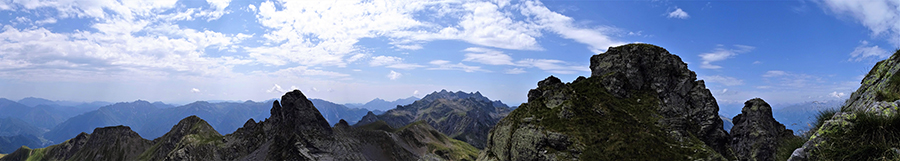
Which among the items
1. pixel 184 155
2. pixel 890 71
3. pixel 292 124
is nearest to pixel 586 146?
pixel 890 71

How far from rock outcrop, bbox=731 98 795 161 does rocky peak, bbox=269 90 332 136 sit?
15486 centimetres

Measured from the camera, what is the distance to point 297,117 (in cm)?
16600

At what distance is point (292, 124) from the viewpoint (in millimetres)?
164250

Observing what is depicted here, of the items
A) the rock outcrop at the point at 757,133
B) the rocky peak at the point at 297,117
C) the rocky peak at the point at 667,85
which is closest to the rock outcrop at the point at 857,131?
the rocky peak at the point at 667,85

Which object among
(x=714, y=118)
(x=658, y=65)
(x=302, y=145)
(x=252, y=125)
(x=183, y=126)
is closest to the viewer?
(x=714, y=118)

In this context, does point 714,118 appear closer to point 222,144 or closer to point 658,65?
point 658,65

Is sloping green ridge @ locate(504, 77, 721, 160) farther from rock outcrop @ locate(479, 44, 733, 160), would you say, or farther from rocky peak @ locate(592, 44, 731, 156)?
rocky peak @ locate(592, 44, 731, 156)

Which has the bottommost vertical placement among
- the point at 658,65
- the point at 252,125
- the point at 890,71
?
the point at 252,125

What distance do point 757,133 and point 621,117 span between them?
114 feet

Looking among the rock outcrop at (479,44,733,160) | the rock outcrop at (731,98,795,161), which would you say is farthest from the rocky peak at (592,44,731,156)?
the rock outcrop at (731,98,795,161)

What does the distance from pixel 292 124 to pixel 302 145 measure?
45.5ft

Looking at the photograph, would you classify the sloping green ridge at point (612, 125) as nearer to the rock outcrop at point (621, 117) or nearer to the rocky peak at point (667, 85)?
the rock outcrop at point (621, 117)

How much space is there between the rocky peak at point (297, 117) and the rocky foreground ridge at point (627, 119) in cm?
11201

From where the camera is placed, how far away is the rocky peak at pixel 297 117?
164 m
